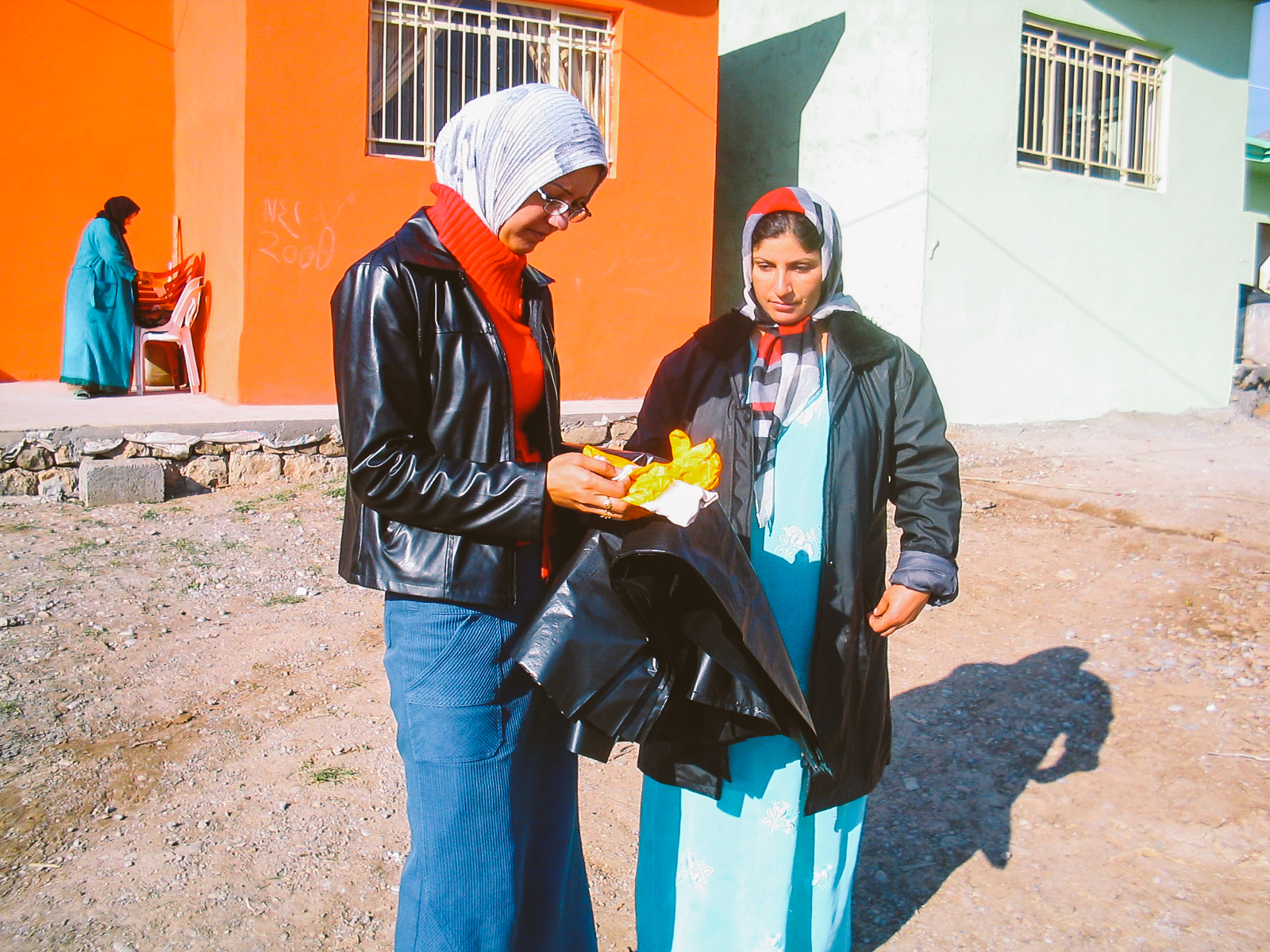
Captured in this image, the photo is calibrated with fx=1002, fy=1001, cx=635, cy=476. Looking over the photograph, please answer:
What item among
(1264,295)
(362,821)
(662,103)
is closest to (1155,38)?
(1264,295)

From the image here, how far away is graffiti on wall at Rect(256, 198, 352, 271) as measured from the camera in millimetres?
7086

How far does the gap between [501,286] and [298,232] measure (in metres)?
5.99

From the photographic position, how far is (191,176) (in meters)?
8.91

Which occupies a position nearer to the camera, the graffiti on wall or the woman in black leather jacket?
the woman in black leather jacket

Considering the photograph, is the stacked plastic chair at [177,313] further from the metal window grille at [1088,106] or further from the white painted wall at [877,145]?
the metal window grille at [1088,106]

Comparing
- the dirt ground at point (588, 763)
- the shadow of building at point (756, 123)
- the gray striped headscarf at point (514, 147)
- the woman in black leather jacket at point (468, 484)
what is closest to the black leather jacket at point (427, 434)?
the woman in black leather jacket at point (468, 484)

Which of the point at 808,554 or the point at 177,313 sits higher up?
the point at 177,313

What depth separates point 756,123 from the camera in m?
10.5

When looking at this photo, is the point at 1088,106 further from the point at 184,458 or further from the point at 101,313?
the point at 101,313

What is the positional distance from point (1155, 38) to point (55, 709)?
35.5ft

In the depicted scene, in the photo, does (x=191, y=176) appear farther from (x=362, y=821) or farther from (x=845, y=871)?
(x=845, y=871)

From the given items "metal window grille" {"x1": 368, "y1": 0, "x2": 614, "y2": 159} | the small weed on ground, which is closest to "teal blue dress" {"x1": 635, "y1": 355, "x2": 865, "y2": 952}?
the small weed on ground

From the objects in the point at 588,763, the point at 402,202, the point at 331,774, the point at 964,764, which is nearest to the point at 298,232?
the point at 402,202

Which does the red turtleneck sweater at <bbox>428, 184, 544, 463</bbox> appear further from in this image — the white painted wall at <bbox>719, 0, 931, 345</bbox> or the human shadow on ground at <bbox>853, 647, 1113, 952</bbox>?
the white painted wall at <bbox>719, 0, 931, 345</bbox>
